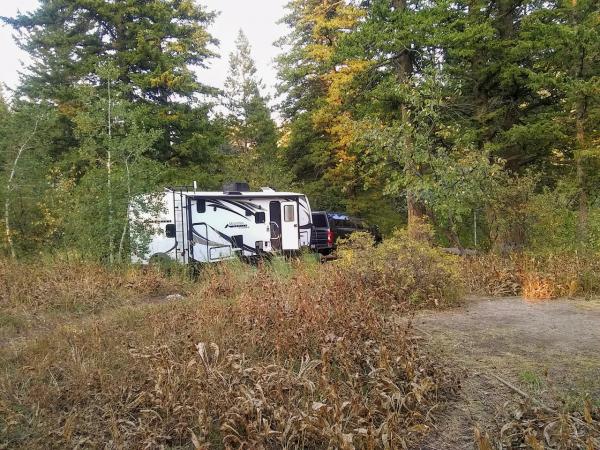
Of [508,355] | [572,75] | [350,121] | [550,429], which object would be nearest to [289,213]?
[350,121]

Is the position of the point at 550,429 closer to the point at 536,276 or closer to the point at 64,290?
the point at 536,276

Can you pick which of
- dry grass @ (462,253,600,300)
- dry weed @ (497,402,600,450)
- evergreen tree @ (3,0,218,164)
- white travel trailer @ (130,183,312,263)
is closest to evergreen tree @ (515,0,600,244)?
dry grass @ (462,253,600,300)

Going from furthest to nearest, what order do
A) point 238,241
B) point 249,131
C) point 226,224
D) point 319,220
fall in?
point 249,131, point 319,220, point 238,241, point 226,224

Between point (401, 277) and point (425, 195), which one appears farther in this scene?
point (425, 195)

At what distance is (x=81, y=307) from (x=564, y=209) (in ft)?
30.9

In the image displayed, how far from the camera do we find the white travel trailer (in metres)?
12.5

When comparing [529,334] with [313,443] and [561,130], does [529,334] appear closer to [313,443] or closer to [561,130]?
[313,443]

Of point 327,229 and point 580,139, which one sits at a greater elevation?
point 580,139

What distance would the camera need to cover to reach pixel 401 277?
6.56 metres

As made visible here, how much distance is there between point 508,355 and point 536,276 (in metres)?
3.40

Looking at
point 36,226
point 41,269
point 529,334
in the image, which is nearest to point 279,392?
point 529,334

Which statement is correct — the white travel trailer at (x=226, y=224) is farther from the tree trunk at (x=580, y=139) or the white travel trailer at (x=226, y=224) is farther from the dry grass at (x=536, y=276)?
the tree trunk at (x=580, y=139)

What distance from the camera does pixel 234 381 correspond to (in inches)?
128

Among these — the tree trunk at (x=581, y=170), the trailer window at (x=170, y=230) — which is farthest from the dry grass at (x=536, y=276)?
the trailer window at (x=170, y=230)
